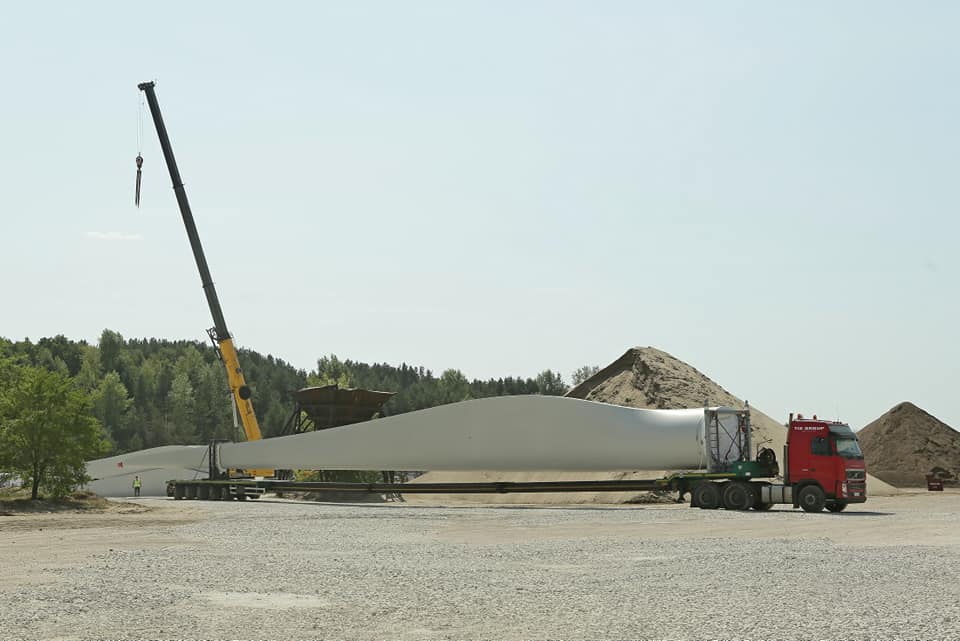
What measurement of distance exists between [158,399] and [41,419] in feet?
350

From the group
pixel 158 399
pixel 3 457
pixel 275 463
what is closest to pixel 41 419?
pixel 3 457

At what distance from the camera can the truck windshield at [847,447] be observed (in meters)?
33.4

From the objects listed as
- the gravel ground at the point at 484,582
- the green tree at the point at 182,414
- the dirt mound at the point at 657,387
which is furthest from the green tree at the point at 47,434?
the green tree at the point at 182,414

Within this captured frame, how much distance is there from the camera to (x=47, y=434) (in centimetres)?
4034

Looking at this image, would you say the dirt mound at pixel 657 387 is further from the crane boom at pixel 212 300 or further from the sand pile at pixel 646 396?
the crane boom at pixel 212 300

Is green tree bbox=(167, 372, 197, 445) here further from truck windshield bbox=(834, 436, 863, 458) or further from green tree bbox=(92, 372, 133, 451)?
truck windshield bbox=(834, 436, 863, 458)

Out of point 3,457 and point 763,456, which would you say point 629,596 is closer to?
Result: point 763,456

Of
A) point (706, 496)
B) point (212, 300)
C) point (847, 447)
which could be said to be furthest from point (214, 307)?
point (847, 447)

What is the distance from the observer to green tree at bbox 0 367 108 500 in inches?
1578

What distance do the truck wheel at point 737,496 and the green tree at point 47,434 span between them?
24409 millimetres

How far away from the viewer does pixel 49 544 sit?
2294cm

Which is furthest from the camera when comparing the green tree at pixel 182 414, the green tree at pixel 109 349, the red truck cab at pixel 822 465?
the green tree at pixel 109 349

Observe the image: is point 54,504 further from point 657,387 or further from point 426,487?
point 657,387

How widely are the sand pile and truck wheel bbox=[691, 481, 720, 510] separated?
10.0m
